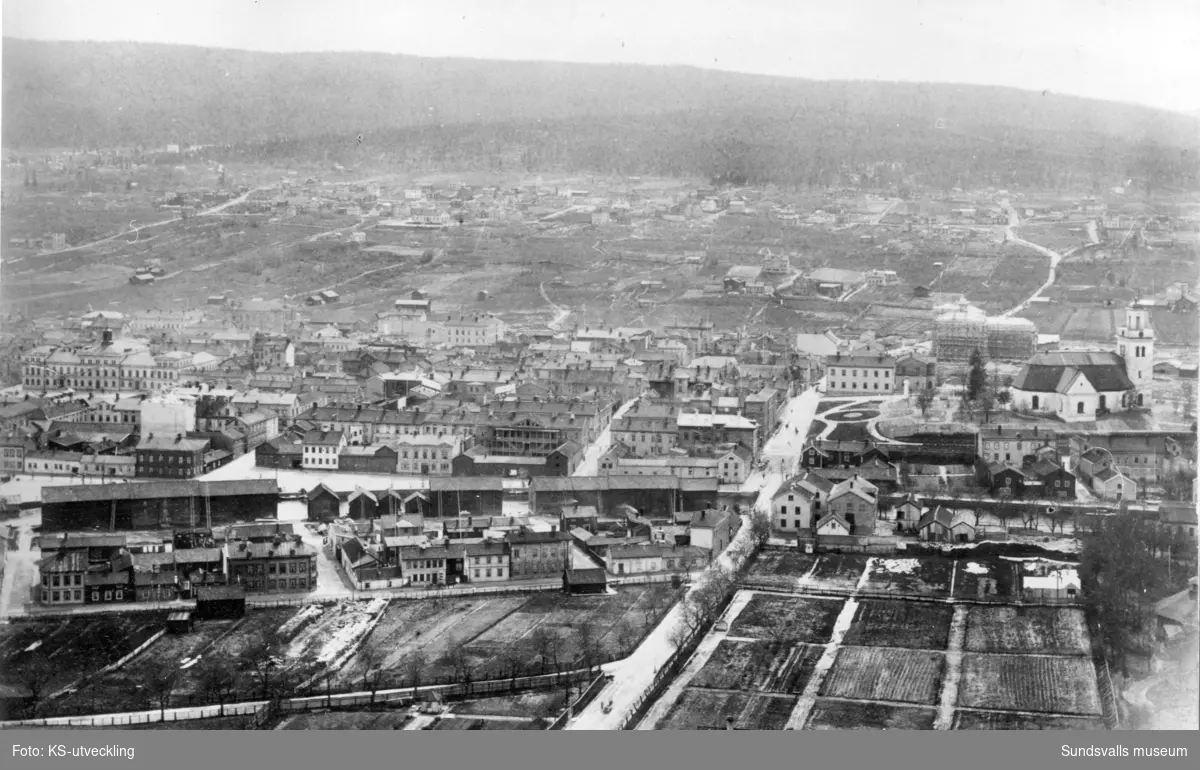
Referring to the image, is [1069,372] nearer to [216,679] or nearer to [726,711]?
[726,711]

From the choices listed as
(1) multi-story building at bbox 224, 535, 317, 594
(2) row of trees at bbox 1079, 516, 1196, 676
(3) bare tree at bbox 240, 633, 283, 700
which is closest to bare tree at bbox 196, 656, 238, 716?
(3) bare tree at bbox 240, 633, 283, 700

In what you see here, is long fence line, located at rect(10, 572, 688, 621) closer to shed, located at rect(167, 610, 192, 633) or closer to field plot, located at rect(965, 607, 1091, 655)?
shed, located at rect(167, 610, 192, 633)

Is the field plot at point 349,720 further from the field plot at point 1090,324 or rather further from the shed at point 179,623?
the field plot at point 1090,324

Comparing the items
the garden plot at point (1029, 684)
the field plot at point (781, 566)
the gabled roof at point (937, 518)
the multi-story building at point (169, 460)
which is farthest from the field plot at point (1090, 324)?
the garden plot at point (1029, 684)

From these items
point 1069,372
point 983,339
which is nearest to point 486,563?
point 1069,372
